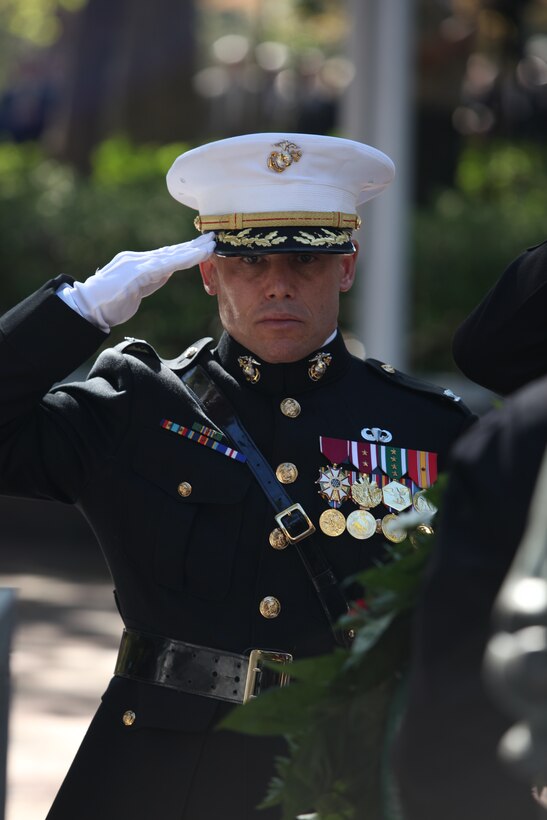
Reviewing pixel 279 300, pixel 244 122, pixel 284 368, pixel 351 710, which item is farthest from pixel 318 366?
pixel 244 122

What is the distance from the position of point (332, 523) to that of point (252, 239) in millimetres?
595

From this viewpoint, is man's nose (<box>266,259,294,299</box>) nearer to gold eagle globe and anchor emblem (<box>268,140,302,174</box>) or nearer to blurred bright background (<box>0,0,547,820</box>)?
gold eagle globe and anchor emblem (<box>268,140,302,174</box>)

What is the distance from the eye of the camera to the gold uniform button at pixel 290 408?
3.04 metres

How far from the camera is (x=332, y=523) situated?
289 centimetres

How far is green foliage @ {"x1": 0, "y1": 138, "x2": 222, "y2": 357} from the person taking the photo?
343 inches

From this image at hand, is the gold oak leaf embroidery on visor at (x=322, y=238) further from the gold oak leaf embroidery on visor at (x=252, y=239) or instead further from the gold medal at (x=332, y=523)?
the gold medal at (x=332, y=523)

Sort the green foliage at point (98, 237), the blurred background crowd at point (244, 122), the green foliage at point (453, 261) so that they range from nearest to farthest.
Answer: the green foliage at point (98, 237)
the blurred background crowd at point (244, 122)
the green foliage at point (453, 261)

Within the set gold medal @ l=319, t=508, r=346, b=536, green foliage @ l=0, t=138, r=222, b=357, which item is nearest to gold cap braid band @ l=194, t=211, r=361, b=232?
gold medal @ l=319, t=508, r=346, b=536

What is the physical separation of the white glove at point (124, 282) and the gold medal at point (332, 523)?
57 centimetres

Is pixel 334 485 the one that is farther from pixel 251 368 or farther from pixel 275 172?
pixel 275 172

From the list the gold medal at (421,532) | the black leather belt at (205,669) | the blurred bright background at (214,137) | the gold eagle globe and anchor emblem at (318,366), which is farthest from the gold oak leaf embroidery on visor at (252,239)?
the blurred bright background at (214,137)

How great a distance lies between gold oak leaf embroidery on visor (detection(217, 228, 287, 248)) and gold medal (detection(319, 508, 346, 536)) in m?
0.55

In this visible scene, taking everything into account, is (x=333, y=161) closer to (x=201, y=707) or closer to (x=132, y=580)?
(x=132, y=580)

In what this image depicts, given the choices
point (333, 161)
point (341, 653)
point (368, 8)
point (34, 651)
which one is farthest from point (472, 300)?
point (341, 653)
